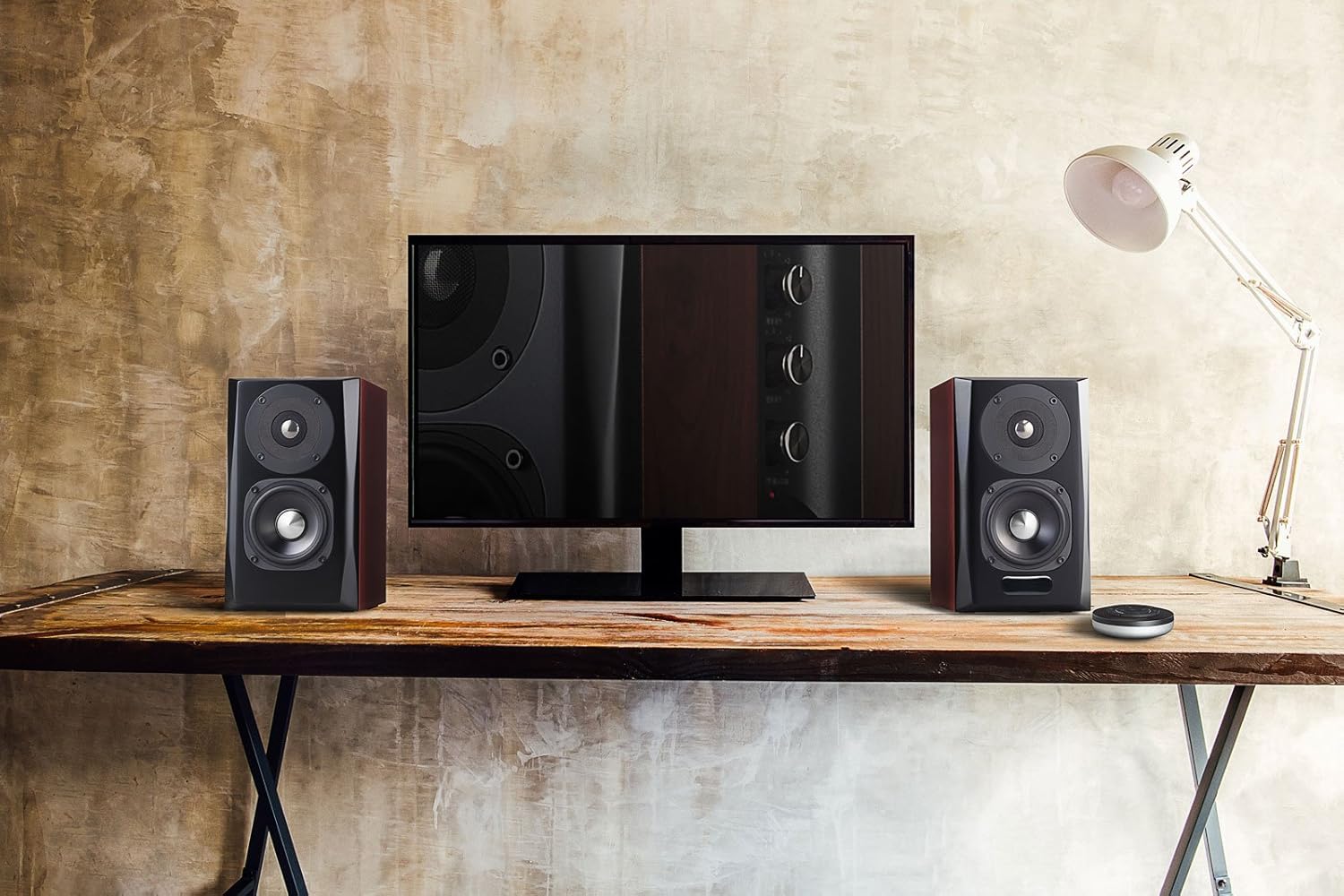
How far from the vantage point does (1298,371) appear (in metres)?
1.28

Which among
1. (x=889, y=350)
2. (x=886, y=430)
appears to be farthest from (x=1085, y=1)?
(x=886, y=430)

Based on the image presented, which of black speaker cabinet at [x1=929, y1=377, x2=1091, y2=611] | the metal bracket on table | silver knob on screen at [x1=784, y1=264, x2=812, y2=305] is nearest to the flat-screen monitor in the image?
silver knob on screen at [x1=784, y1=264, x2=812, y2=305]

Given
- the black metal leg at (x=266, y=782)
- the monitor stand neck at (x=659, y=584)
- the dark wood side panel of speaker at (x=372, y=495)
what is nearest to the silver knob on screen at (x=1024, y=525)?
the monitor stand neck at (x=659, y=584)

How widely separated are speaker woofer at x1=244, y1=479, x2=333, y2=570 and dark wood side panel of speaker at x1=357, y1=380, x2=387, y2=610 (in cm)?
5

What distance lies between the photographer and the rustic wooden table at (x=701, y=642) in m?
0.91

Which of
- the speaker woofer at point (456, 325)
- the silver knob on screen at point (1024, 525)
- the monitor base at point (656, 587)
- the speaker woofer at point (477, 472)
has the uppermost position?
the speaker woofer at point (456, 325)

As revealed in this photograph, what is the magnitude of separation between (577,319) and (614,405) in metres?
0.14

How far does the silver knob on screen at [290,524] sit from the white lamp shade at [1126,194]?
1183mm

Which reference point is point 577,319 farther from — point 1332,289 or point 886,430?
point 1332,289

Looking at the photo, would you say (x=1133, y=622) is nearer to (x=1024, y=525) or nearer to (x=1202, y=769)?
(x=1024, y=525)

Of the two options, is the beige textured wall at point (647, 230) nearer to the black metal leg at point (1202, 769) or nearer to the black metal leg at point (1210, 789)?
the black metal leg at point (1202, 769)

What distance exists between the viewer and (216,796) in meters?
1.48

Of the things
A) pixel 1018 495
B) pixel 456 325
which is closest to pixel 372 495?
pixel 456 325

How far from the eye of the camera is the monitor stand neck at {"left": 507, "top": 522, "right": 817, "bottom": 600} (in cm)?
118
